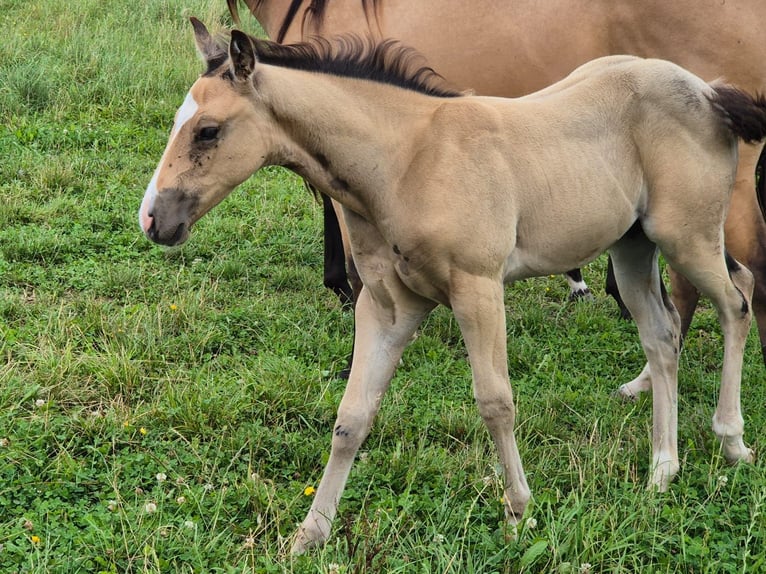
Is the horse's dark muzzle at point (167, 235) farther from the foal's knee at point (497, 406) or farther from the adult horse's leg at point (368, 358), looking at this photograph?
the foal's knee at point (497, 406)

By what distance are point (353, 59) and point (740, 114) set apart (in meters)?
1.53

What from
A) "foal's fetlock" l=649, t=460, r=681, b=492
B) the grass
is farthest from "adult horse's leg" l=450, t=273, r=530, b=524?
"foal's fetlock" l=649, t=460, r=681, b=492

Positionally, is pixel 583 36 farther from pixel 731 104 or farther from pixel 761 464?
pixel 761 464

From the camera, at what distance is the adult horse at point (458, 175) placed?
9.79ft

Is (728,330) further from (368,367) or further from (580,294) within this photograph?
(580,294)

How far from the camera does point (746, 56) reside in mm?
4434

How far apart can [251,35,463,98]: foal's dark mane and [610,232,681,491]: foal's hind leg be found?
1.19 metres

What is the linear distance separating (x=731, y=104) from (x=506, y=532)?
1857mm

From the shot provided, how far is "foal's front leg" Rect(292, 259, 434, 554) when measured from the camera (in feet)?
10.9

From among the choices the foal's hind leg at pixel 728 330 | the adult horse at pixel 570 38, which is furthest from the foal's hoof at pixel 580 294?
the foal's hind leg at pixel 728 330

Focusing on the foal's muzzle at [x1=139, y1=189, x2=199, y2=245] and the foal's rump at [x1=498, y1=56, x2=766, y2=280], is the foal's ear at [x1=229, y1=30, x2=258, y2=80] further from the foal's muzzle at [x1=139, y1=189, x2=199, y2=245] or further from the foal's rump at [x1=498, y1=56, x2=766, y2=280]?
the foal's rump at [x1=498, y1=56, x2=766, y2=280]

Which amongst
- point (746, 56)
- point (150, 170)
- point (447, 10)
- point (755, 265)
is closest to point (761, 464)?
point (755, 265)

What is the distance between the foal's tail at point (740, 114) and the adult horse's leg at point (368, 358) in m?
1.37

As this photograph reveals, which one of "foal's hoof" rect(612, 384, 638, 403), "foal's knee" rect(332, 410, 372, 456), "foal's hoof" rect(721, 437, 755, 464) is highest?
"foal's knee" rect(332, 410, 372, 456)
